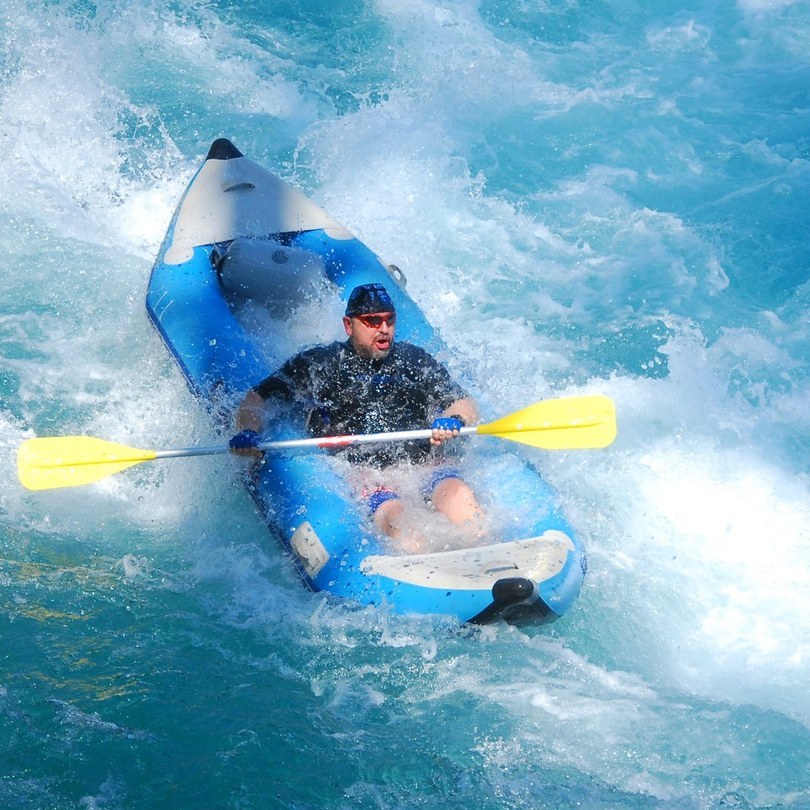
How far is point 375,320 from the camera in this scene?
164 inches

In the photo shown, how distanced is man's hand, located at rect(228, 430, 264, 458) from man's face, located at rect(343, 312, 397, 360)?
0.56m

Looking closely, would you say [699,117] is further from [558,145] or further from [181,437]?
[181,437]

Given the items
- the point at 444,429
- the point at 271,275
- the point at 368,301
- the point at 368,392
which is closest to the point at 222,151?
the point at 271,275

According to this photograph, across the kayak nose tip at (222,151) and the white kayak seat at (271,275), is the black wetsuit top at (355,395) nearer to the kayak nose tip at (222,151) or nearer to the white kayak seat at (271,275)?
the white kayak seat at (271,275)

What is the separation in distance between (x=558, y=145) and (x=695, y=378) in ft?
8.43

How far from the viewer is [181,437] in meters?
4.78

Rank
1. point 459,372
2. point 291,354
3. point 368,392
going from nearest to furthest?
Result: point 368,392
point 459,372
point 291,354

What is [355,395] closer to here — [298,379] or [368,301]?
[298,379]

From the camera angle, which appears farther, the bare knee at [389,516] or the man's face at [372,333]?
the man's face at [372,333]

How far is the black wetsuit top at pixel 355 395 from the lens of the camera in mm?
4254

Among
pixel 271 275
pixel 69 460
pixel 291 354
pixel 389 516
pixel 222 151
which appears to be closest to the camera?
pixel 389 516

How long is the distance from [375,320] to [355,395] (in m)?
0.32

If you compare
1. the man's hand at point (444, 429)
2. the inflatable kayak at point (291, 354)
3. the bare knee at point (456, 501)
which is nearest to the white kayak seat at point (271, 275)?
the inflatable kayak at point (291, 354)

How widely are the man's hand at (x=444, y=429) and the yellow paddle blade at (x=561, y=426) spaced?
0.14 m
